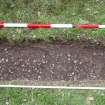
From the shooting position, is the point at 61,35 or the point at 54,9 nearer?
the point at 61,35

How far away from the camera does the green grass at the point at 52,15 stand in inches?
227

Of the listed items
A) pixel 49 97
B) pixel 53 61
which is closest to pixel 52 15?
pixel 53 61

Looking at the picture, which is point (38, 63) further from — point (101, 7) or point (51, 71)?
point (101, 7)

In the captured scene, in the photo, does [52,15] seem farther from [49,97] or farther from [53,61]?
[49,97]

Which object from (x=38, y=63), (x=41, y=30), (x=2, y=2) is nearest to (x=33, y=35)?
(x=41, y=30)

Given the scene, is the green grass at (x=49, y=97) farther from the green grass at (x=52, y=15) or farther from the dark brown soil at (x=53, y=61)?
the green grass at (x=52, y=15)

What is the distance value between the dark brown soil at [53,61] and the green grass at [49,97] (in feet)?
1.40

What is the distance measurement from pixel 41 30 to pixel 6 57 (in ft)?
2.39

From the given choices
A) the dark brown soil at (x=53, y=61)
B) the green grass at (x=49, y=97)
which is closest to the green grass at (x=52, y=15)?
the dark brown soil at (x=53, y=61)

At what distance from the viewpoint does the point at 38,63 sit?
5.54m

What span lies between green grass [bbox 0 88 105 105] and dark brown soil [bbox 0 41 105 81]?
43 centimetres

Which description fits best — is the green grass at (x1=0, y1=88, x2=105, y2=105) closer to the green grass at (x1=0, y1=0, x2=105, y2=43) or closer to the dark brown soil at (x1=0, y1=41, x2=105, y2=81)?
the dark brown soil at (x1=0, y1=41, x2=105, y2=81)

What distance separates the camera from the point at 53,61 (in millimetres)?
5570

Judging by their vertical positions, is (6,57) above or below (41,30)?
below
